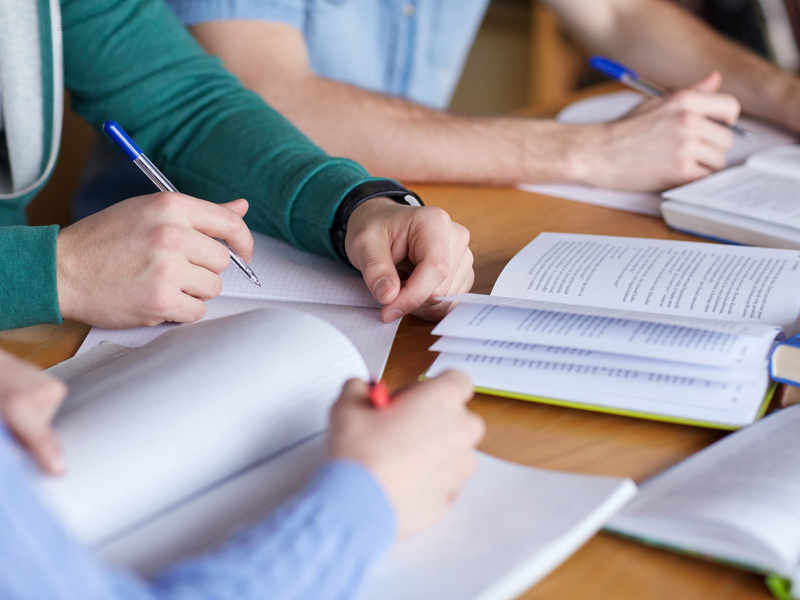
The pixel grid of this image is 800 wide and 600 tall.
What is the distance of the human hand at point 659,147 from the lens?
984 mm

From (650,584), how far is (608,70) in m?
0.95

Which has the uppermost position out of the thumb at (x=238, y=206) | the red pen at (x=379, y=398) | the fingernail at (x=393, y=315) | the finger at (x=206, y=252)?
the red pen at (x=379, y=398)

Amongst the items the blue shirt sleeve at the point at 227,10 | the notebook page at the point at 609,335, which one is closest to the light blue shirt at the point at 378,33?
the blue shirt sleeve at the point at 227,10

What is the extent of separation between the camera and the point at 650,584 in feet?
1.27

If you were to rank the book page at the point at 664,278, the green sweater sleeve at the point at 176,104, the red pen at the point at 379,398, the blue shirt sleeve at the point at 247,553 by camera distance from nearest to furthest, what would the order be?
the blue shirt sleeve at the point at 247,553, the red pen at the point at 379,398, the book page at the point at 664,278, the green sweater sleeve at the point at 176,104

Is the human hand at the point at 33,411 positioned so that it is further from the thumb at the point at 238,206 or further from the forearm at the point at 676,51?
the forearm at the point at 676,51

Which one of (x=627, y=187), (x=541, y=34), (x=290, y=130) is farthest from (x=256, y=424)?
(x=541, y=34)

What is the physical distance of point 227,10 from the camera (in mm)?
1046

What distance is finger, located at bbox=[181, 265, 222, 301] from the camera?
636mm

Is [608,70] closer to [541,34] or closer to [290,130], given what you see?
[290,130]

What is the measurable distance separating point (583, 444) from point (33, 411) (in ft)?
1.15

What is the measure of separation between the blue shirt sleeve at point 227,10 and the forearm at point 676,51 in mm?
731

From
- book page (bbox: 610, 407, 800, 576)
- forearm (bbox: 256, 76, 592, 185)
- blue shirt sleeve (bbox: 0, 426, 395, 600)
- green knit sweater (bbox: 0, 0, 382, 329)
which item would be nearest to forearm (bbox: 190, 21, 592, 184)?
forearm (bbox: 256, 76, 592, 185)

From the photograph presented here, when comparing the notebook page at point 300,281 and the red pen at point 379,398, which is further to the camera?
the notebook page at point 300,281
